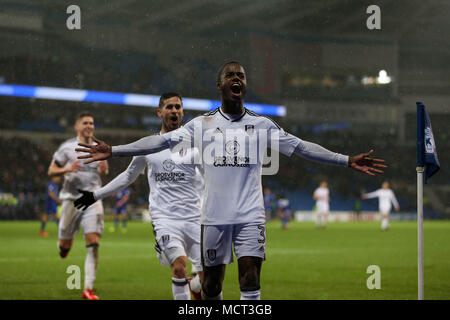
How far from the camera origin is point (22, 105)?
33781 mm

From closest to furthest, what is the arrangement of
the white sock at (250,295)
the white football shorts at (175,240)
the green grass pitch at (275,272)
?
A: 1. the white sock at (250,295)
2. the white football shorts at (175,240)
3. the green grass pitch at (275,272)

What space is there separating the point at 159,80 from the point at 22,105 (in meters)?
8.06

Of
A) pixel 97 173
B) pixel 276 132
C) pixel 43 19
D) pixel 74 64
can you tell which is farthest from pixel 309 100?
pixel 276 132

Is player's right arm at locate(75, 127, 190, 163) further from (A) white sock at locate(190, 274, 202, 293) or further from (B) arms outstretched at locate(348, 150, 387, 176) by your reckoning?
(A) white sock at locate(190, 274, 202, 293)

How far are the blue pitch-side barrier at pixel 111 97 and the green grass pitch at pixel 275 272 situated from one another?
7.55 metres

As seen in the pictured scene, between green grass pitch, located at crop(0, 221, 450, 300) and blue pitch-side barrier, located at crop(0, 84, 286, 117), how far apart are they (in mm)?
7550

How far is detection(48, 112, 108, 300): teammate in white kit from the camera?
8.19 m

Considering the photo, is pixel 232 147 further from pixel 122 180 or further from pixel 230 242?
pixel 122 180

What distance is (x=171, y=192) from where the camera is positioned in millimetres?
6328

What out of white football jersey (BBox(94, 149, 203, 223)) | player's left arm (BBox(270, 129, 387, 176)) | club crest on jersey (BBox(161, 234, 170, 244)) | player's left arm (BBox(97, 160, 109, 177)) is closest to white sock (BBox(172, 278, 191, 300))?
club crest on jersey (BBox(161, 234, 170, 244))

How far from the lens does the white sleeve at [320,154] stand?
503 cm

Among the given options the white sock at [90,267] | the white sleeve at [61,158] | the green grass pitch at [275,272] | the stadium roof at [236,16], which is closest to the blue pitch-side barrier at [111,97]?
the stadium roof at [236,16]

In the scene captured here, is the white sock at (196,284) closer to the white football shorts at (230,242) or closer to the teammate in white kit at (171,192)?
the teammate in white kit at (171,192)
